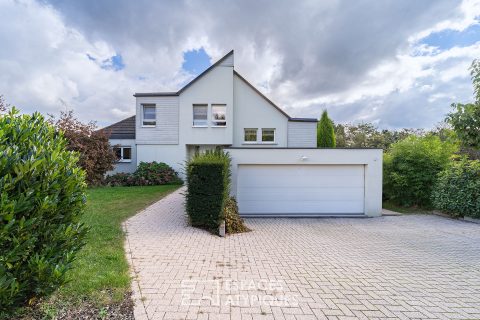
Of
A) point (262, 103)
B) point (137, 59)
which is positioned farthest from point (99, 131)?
point (262, 103)

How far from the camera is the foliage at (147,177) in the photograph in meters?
16.3

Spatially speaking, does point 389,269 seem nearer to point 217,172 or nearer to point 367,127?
point 217,172

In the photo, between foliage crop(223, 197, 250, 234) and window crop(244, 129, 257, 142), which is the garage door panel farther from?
window crop(244, 129, 257, 142)

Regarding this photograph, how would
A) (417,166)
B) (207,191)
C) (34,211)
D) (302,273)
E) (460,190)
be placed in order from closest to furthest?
(34,211)
(302,273)
(207,191)
(460,190)
(417,166)

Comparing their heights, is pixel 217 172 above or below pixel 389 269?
above

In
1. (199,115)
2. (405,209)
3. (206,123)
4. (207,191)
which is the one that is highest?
(199,115)

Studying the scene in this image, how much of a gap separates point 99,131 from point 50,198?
16037 mm

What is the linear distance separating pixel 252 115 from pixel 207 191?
1255 cm

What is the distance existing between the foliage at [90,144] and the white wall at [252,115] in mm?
9079

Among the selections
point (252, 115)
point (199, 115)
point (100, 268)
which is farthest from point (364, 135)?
point (100, 268)

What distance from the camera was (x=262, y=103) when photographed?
18.4 meters

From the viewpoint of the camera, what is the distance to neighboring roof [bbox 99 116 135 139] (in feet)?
61.8

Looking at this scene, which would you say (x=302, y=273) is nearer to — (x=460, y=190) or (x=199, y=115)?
(x=460, y=190)

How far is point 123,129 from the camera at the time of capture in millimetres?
19656
